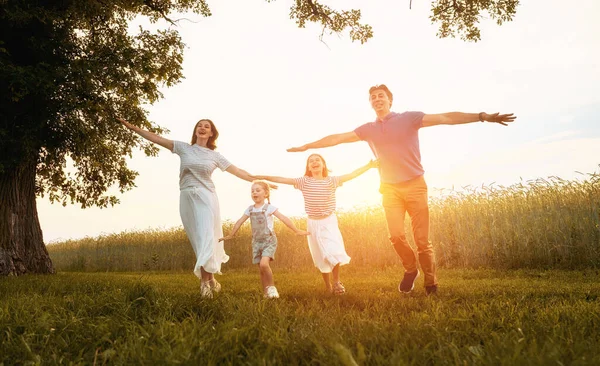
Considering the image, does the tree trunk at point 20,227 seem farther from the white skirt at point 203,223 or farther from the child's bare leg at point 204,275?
the child's bare leg at point 204,275

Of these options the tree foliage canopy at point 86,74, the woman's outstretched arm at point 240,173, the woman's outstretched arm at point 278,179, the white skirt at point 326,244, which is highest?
the tree foliage canopy at point 86,74

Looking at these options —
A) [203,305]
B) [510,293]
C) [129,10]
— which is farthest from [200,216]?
[129,10]

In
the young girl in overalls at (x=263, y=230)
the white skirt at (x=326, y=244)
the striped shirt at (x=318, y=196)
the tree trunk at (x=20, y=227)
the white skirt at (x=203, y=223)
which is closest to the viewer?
the young girl in overalls at (x=263, y=230)

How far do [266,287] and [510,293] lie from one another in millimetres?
3415

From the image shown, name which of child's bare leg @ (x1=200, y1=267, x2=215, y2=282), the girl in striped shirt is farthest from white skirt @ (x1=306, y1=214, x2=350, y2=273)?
child's bare leg @ (x1=200, y1=267, x2=215, y2=282)

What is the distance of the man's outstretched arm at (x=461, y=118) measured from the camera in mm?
5859

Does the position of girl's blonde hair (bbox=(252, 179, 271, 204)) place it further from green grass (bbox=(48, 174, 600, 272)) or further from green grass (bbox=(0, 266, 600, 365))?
green grass (bbox=(48, 174, 600, 272))

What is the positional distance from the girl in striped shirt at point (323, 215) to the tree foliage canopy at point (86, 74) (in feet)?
24.3

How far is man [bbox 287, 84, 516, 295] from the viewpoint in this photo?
6.51 meters

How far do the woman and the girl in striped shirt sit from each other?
783 mm

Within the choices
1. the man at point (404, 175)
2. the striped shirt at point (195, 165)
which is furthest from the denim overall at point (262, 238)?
the man at point (404, 175)

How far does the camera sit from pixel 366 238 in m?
15.6

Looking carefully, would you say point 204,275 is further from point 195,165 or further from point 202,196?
point 195,165

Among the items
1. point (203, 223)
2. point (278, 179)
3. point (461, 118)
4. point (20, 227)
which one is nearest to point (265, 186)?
point (278, 179)
